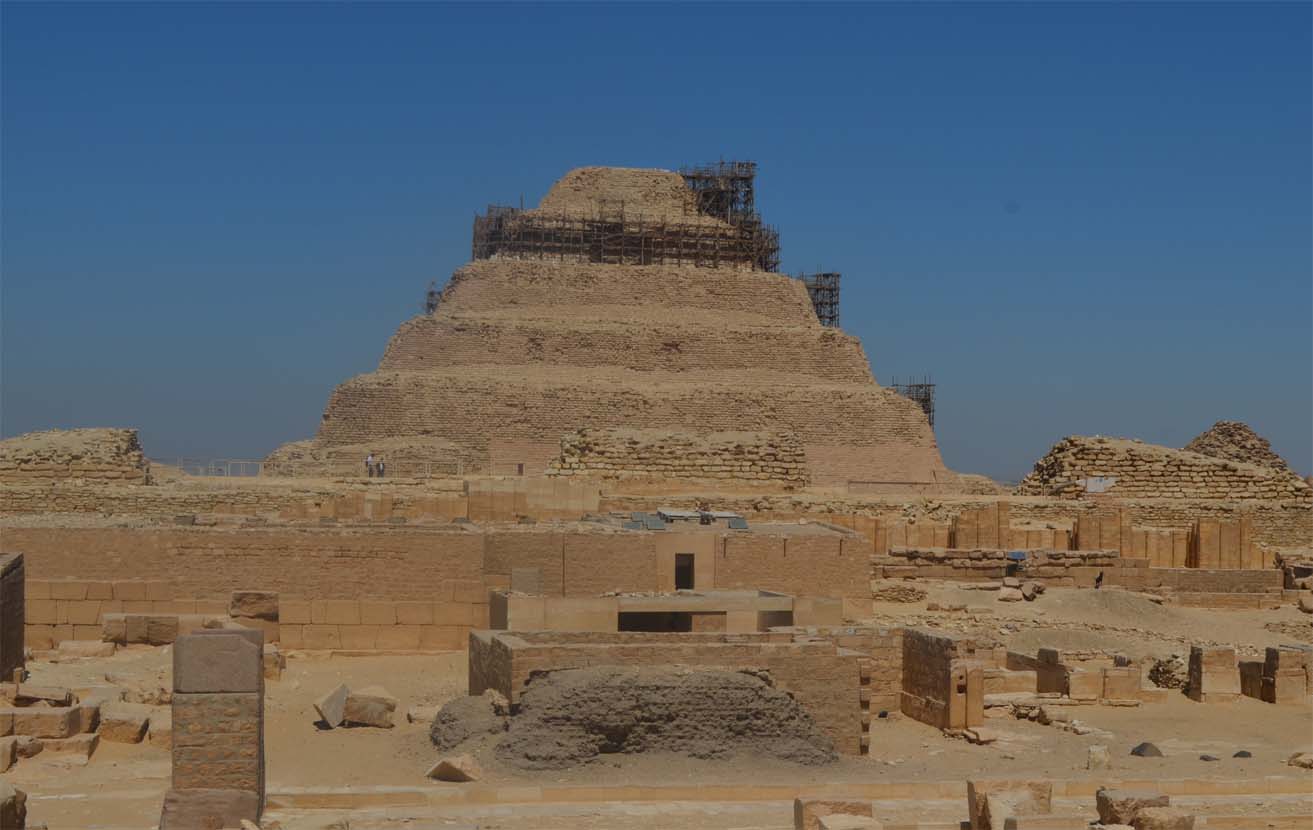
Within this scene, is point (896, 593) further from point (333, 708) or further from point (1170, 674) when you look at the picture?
point (333, 708)

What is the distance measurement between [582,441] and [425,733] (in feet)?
62.3

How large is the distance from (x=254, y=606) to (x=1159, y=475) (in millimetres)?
20442

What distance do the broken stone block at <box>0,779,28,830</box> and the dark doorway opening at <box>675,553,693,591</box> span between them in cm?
986

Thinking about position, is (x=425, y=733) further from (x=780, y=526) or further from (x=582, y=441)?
(x=582, y=441)

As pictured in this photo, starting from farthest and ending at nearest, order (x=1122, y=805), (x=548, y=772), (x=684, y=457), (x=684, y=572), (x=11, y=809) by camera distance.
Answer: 1. (x=684, y=457)
2. (x=684, y=572)
3. (x=548, y=772)
4. (x=1122, y=805)
5. (x=11, y=809)

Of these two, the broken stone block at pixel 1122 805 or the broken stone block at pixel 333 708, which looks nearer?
the broken stone block at pixel 1122 805

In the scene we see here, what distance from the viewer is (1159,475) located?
33094mm

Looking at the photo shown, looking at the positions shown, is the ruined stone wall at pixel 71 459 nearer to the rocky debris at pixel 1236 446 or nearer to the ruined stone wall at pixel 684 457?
the ruined stone wall at pixel 684 457

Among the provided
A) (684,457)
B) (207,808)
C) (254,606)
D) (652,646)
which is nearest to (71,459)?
(684,457)

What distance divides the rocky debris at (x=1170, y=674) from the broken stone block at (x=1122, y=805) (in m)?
8.21

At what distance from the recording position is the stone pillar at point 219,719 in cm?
1052

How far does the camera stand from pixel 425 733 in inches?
536

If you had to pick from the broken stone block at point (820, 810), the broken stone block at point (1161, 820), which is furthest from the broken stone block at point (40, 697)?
the broken stone block at point (1161, 820)


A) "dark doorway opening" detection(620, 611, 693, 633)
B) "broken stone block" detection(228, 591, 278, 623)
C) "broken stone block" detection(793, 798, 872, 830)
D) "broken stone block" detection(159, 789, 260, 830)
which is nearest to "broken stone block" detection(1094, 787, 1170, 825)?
"broken stone block" detection(793, 798, 872, 830)
